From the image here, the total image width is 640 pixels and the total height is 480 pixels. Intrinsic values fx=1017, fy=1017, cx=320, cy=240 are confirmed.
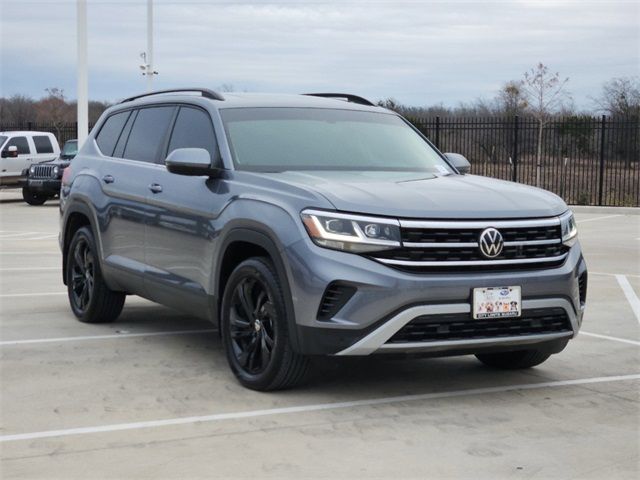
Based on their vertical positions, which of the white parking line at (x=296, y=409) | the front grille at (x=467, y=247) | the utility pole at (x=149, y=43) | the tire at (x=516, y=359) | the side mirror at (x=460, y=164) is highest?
the utility pole at (x=149, y=43)

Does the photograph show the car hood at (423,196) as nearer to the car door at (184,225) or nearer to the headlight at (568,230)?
the headlight at (568,230)

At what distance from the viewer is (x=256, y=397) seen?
19.6 ft

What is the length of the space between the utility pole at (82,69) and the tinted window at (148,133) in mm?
16918

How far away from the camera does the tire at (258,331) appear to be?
582 cm

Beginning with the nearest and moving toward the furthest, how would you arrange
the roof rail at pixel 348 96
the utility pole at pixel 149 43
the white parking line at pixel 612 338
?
the white parking line at pixel 612 338
the roof rail at pixel 348 96
the utility pole at pixel 149 43

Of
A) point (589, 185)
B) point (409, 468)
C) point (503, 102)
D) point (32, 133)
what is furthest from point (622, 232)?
point (503, 102)

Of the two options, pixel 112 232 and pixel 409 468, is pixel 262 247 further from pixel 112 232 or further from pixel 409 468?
pixel 112 232

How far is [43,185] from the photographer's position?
86.8 feet

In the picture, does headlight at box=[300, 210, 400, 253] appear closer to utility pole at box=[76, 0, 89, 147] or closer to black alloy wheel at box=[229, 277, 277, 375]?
black alloy wheel at box=[229, 277, 277, 375]

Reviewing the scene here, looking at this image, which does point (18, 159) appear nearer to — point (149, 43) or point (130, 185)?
point (149, 43)

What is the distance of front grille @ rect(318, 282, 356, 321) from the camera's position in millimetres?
5512

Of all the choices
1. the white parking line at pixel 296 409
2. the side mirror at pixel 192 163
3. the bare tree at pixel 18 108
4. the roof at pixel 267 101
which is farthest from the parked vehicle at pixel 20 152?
the bare tree at pixel 18 108

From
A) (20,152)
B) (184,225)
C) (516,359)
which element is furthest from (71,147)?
(516,359)

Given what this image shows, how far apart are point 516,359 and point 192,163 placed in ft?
8.22
